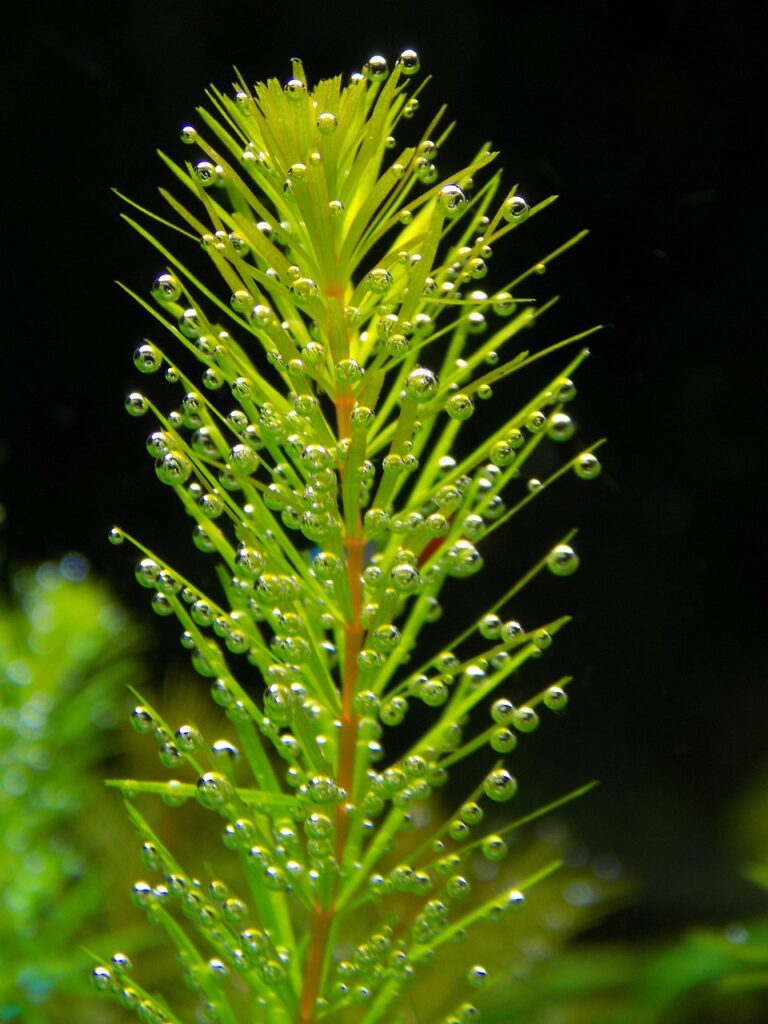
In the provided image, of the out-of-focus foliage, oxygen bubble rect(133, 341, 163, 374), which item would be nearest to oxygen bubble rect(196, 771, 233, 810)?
oxygen bubble rect(133, 341, 163, 374)

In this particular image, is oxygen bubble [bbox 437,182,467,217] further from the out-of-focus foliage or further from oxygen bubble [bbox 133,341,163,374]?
the out-of-focus foliage

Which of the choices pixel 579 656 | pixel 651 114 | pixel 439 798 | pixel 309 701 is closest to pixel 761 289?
pixel 651 114

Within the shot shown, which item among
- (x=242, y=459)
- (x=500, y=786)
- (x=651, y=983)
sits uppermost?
(x=242, y=459)

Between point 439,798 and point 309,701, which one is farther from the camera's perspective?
point 439,798

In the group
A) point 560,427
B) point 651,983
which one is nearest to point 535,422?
point 560,427

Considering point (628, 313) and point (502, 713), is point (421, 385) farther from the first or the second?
point (628, 313)

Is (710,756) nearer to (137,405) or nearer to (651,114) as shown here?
(651,114)
